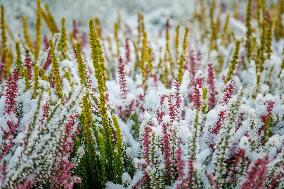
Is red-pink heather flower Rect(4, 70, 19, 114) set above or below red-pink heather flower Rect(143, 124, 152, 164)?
above

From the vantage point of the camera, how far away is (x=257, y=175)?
31.9 inches

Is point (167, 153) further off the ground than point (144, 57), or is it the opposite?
point (144, 57)

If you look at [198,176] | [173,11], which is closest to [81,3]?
[173,11]

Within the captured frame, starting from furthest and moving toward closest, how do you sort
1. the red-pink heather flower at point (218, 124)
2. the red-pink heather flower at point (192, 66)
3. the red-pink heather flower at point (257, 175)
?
the red-pink heather flower at point (192, 66), the red-pink heather flower at point (218, 124), the red-pink heather flower at point (257, 175)

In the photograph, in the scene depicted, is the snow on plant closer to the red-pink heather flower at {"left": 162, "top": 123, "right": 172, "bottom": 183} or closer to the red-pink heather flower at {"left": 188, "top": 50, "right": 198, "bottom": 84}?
the red-pink heather flower at {"left": 162, "top": 123, "right": 172, "bottom": 183}

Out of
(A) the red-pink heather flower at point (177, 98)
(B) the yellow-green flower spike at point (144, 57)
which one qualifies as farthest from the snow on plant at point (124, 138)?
(B) the yellow-green flower spike at point (144, 57)

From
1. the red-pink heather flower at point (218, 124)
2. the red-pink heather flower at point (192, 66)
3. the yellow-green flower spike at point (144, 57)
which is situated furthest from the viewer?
the red-pink heather flower at point (192, 66)

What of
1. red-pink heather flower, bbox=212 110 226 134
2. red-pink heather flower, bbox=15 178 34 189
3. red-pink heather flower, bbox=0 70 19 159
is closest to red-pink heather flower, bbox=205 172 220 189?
red-pink heather flower, bbox=212 110 226 134

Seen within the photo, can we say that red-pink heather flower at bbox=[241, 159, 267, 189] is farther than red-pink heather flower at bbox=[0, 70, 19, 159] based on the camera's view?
No

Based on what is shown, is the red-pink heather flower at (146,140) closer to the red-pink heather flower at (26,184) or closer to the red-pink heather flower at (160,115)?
the red-pink heather flower at (160,115)

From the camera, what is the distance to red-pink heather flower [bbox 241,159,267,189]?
2.68ft

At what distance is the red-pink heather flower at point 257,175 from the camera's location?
82 centimetres

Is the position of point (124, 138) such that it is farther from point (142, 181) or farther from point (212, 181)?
point (212, 181)

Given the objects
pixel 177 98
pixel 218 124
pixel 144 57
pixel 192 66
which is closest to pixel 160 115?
pixel 177 98
